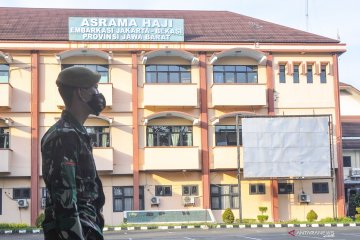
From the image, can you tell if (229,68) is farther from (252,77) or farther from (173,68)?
(173,68)

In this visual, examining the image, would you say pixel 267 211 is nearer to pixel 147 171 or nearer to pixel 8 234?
pixel 147 171

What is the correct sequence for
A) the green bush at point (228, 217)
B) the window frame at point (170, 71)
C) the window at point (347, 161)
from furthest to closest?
1. the window at point (347, 161)
2. the window frame at point (170, 71)
3. the green bush at point (228, 217)

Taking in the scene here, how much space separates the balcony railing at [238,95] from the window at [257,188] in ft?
13.6

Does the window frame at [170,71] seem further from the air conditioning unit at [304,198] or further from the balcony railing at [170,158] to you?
the air conditioning unit at [304,198]

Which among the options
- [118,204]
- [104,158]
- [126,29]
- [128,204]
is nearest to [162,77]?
[126,29]

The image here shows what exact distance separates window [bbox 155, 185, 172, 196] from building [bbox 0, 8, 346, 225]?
0.05 meters

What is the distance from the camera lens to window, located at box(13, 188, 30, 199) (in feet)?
99.8

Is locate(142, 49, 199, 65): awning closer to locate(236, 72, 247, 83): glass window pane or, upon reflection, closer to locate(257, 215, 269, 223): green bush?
locate(236, 72, 247, 83): glass window pane

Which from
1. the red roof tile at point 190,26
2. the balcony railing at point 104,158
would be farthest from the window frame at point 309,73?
the balcony railing at point 104,158

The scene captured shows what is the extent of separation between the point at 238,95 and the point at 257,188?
4.88m

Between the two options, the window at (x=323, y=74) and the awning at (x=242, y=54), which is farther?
the window at (x=323, y=74)

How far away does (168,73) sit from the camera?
32.1m

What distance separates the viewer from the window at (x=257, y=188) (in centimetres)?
3209

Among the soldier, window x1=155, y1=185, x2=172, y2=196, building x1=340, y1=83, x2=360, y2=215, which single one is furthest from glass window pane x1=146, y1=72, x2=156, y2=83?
the soldier
